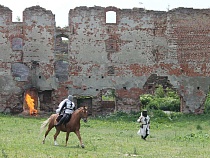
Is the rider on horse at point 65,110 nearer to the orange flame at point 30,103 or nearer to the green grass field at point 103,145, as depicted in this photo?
the green grass field at point 103,145

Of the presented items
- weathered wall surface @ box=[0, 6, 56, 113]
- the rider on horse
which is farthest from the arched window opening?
the rider on horse

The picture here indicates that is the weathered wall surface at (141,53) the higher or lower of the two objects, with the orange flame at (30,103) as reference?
higher

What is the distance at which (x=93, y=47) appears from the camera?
28.8m

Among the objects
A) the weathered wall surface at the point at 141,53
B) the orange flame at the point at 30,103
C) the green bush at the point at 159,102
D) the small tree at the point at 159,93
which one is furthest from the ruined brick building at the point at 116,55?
the small tree at the point at 159,93

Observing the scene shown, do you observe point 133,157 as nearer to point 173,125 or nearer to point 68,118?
point 68,118

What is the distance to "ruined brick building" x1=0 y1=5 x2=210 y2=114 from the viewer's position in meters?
28.8

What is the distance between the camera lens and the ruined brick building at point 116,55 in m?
28.8

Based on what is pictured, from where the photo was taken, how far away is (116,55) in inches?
1133

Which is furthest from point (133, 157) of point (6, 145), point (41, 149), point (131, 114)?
point (131, 114)

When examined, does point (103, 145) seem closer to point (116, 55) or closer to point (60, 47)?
point (116, 55)

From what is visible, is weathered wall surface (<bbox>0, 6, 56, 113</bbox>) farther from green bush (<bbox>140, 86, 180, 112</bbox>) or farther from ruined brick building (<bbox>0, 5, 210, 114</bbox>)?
green bush (<bbox>140, 86, 180, 112</bbox>)

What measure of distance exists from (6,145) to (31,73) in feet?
50.9

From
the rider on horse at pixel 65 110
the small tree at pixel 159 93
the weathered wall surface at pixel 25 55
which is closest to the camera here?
the rider on horse at pixel 65 110

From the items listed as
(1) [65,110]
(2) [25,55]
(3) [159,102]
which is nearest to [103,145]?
(1) [65,110]
